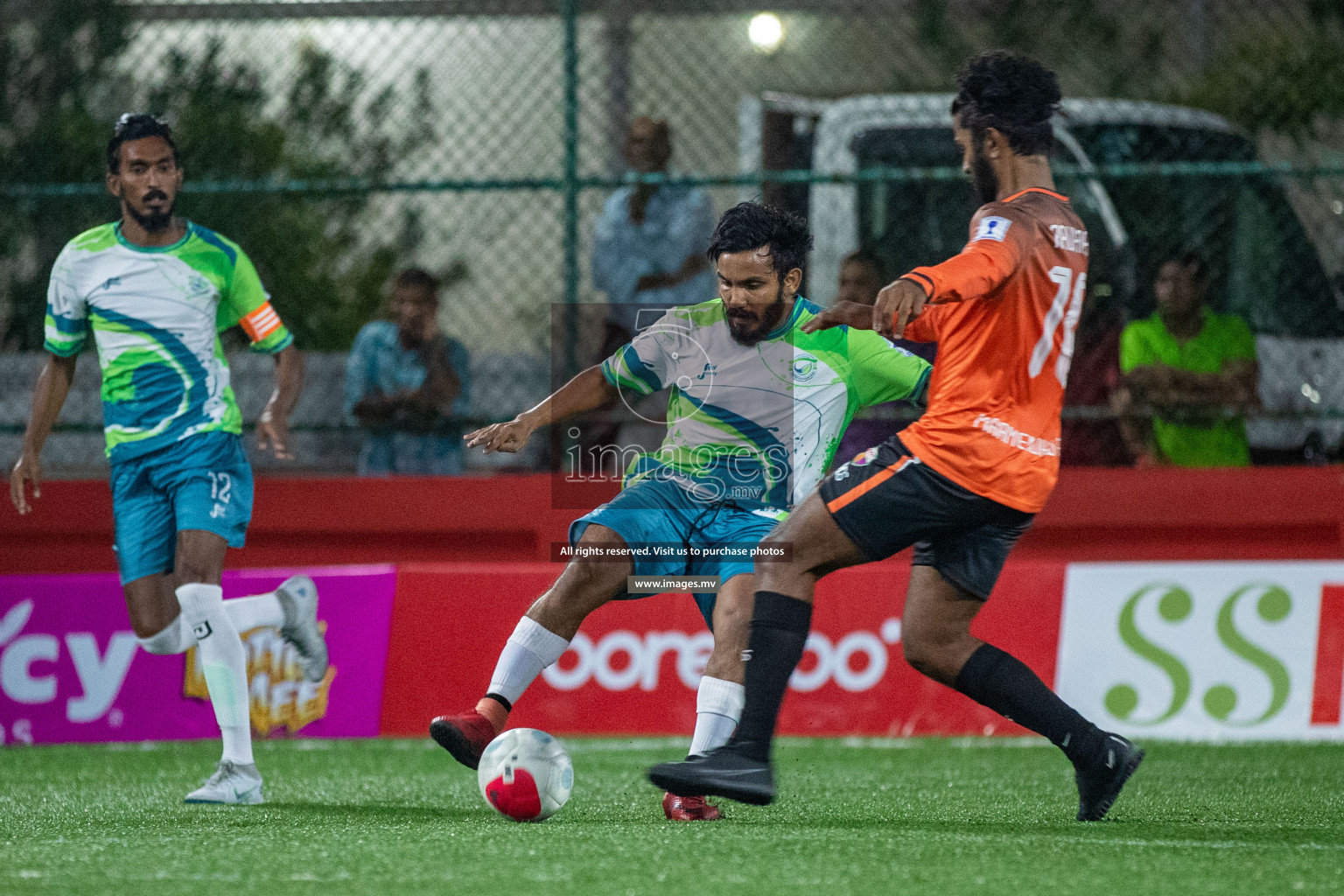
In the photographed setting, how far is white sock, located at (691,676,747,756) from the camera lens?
4789 mm

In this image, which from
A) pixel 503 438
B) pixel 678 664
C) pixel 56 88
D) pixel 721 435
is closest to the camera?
pixel 503 438

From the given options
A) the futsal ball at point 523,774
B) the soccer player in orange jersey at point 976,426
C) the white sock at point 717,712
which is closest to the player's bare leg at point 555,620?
the futsal ball at point 523,774

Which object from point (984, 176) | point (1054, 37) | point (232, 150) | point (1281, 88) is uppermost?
point (1054, 37)

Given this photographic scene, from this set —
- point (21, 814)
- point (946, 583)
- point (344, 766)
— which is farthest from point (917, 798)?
point (21, 814)

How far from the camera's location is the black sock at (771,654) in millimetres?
4367

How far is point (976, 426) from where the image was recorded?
4.43 metres

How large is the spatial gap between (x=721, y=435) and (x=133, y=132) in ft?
8.07

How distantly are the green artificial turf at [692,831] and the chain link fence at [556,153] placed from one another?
230 cm

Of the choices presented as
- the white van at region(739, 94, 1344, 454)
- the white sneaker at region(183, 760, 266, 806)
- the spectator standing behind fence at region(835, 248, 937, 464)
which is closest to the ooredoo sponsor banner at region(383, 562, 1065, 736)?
the spectator standing behind fence at region(835, 248, 937, 464)

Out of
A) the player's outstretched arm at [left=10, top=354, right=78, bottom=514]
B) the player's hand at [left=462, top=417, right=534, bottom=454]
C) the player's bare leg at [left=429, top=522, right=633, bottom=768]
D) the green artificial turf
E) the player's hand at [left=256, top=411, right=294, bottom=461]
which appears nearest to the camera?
the green artificial turf

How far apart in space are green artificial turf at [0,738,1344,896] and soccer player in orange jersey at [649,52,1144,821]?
17.0 inches

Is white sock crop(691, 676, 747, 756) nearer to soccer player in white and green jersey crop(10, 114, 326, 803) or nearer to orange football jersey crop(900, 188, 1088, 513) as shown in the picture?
orange football jersey crop(900, 188, 1088, 513)

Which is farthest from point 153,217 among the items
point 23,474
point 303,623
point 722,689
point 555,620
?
point 722,689

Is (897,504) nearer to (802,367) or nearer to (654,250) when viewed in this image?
(802,367)
